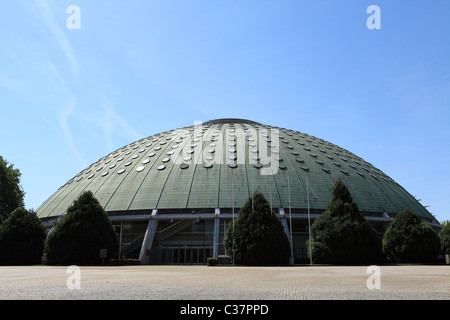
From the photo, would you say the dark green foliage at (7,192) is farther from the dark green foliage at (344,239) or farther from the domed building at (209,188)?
the dark green foliage at (344,239)

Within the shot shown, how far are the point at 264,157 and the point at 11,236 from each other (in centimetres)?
2842

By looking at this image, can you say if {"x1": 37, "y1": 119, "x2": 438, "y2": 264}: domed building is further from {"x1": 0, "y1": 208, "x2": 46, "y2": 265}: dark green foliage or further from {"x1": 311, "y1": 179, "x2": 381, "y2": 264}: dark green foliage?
{"x1": 0, "y1": 208, "x2": 46, "y2": 265}: dark green foliage

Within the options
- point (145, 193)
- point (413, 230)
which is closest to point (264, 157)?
point (145, 193)

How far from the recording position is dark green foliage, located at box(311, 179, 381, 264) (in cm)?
3288

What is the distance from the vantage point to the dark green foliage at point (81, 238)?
3256 cm

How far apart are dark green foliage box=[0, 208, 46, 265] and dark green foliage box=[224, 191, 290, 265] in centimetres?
1848

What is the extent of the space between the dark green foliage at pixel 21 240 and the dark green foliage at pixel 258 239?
18.5m

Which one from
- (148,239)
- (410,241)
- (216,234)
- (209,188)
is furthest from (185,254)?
(410,241)

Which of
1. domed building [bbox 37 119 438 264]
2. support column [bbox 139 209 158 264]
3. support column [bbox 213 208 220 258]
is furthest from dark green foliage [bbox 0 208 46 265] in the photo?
support column [bbox 213 208 220 258]

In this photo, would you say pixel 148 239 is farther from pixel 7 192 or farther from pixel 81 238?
pixel 7 192

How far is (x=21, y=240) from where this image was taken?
36.1 meters

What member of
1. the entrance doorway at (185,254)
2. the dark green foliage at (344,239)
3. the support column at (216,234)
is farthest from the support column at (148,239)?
the dark green foliage at (344,239)

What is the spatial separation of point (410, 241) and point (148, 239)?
25157 millimetres
